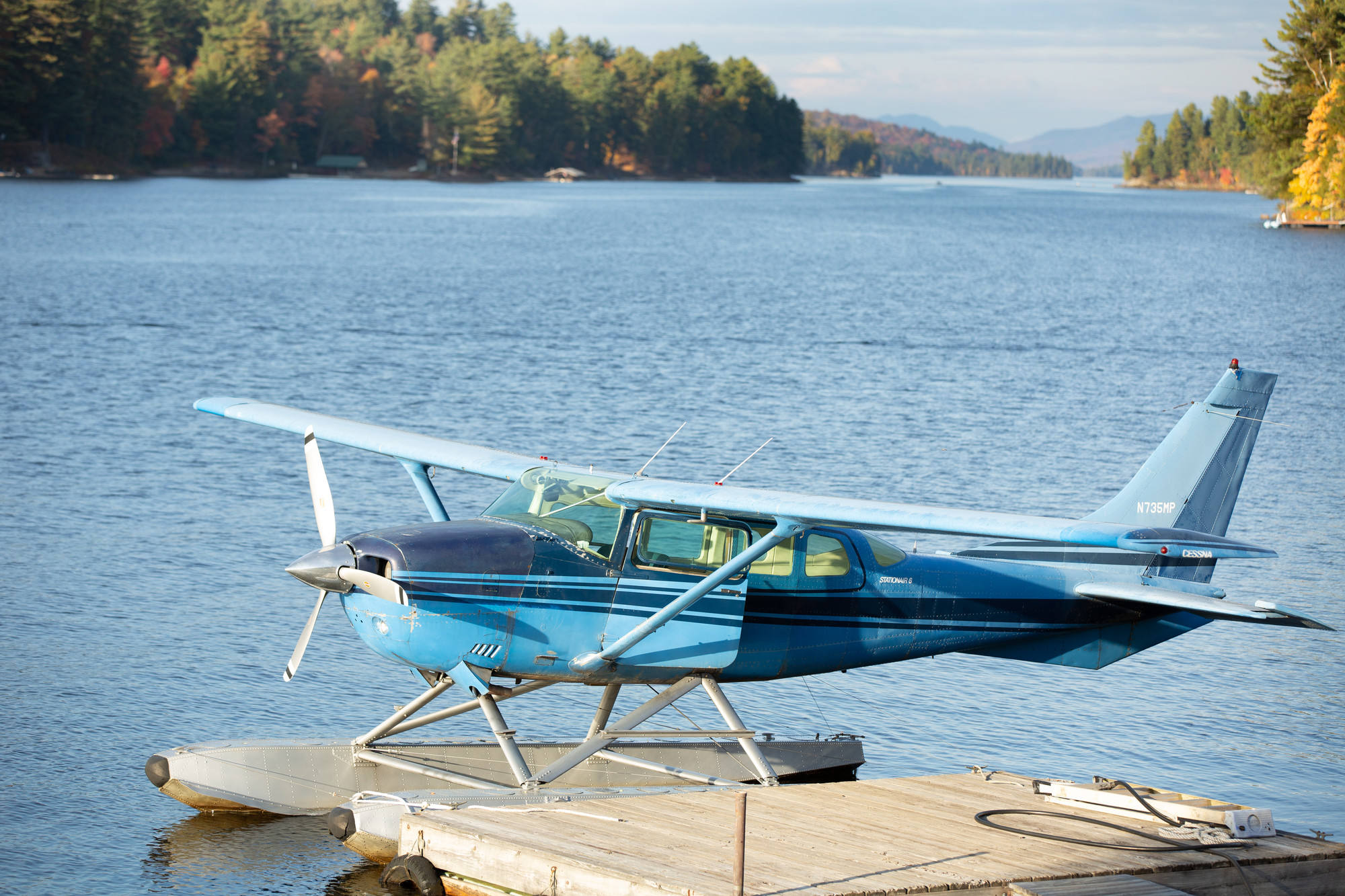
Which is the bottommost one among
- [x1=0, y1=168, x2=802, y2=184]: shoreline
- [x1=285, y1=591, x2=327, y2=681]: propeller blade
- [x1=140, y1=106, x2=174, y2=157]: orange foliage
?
[x1=285, y1=591, x2=327, y2=681]: propeller blade

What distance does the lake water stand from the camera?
444 inches

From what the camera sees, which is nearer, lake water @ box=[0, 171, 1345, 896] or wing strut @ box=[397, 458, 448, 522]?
wing strut @ box=[397, 458, 448, 522]

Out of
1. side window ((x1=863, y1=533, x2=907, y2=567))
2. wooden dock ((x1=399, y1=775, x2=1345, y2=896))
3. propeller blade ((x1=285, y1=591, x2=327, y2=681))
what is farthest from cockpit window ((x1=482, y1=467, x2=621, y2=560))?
side window ((x1=863, y1=533, x2=907, y2=567))

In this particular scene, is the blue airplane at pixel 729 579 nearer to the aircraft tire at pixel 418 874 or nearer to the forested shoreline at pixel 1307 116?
the aircraft tire at pixel 418 874

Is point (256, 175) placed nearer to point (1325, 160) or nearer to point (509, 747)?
point (1325, 160)

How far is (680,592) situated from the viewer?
28.8 ft

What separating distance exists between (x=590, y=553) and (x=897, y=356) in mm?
28079

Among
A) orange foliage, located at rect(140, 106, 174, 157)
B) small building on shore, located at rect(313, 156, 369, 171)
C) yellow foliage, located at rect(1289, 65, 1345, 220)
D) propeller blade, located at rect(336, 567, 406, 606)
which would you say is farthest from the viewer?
small building on shore, located at rect(313, 156, 369, 171)

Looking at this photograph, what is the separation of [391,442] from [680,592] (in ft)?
9.57

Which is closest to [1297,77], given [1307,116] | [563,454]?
[1307,116]

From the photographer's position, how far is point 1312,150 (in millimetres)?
92062

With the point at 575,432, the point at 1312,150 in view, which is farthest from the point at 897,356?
the point at 1312,150

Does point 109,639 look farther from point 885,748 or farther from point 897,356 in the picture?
point 897,356

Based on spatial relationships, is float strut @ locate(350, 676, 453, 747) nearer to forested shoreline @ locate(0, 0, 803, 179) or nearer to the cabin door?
the cabin door
